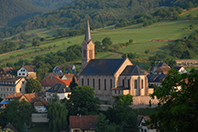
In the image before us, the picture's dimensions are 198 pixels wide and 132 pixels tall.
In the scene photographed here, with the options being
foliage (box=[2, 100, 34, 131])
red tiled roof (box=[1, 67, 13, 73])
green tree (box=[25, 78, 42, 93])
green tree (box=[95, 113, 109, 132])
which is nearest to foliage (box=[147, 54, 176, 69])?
green tree (box=[25, 78, 42, 93])

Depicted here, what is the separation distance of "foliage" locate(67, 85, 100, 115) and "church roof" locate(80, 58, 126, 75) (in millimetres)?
9391

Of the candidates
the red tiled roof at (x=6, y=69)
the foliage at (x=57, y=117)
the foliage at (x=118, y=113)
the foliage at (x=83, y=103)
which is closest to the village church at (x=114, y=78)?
the foliage at (x=83, y=103)

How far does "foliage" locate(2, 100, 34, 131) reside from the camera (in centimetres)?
7836

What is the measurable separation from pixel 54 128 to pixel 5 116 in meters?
11.6

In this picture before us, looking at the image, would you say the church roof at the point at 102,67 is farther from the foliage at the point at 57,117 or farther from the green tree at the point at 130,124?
the green tree at the point at 130,124

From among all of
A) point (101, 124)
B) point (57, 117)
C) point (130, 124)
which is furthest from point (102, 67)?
point (130, 124)

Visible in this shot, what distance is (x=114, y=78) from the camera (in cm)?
8631

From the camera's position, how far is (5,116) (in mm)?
80688

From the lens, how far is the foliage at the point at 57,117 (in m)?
76.1

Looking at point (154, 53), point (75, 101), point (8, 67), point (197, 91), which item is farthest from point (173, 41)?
point (197, 91)

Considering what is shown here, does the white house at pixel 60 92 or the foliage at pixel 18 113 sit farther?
the white house at pixel 60 92

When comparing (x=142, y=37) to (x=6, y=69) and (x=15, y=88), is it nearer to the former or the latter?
(x=6, y=69)

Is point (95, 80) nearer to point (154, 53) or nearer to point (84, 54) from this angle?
point (84, 54)

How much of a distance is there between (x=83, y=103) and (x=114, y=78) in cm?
1066
